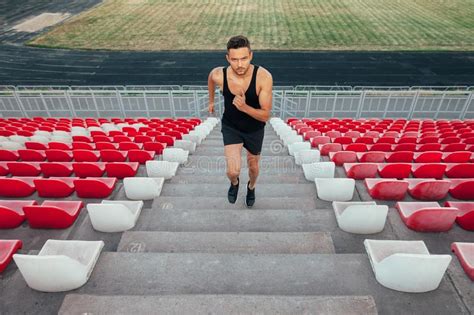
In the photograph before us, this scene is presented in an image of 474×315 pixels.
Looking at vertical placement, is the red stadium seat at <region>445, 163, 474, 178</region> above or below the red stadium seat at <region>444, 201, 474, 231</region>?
below

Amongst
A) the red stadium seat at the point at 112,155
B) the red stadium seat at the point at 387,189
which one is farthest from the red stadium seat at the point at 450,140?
the red stadium seat at the point at 112,155

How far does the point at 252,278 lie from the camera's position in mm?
3105

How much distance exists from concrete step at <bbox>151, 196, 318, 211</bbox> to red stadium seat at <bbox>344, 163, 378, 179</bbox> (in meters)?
1.06

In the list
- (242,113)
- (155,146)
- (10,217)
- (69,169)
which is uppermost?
(242,113)

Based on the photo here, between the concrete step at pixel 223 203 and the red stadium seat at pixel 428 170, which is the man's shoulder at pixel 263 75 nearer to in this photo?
the concrete step at pixel 223 203

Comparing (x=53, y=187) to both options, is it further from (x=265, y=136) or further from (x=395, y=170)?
(x=265, y=136)

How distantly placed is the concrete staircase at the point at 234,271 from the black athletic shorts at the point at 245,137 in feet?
3.31

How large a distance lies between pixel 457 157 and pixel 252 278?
17.9 feet

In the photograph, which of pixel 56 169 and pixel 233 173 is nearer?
pixel 233 173

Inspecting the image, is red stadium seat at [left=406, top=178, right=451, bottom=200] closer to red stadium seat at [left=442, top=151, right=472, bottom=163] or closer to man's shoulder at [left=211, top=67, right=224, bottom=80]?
red stadium seat at [left=442, top=151, right=472, bottom=163]

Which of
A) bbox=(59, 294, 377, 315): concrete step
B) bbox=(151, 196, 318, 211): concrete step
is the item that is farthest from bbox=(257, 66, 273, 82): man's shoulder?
bbox=(59, 294, 377, 315): concrete step

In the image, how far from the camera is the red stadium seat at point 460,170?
5371mm

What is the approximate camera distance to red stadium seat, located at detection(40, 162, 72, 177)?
5.90 m

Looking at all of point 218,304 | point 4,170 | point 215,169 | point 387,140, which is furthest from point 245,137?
point 4,170
